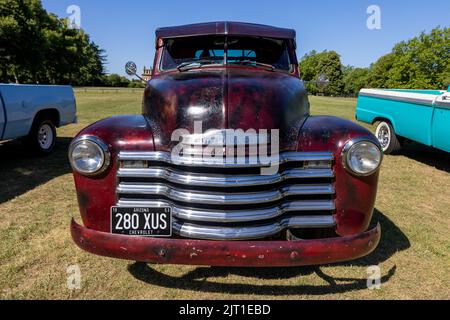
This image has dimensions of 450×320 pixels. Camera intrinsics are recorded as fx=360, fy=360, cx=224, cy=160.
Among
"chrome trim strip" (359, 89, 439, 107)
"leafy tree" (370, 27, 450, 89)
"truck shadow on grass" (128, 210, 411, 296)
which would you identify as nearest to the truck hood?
"truck shadow on grass" (128, 210, 411, 296)

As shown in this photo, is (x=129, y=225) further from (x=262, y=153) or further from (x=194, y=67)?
(x=194, y=67)

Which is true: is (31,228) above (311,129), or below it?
below

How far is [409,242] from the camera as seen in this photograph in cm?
371

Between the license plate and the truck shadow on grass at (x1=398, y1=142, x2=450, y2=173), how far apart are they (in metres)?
6.25

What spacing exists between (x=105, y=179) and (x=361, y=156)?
1855mm

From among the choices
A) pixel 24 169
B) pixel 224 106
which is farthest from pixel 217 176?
pixel 24 169

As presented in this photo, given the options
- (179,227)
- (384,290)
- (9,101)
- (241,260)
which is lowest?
(384,290)

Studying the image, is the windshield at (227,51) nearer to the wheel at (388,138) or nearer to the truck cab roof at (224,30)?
the truck cab roof at (224,30)

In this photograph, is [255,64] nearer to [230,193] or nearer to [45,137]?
[230,193]

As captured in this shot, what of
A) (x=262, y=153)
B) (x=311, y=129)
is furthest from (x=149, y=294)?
(x=311, y=129)

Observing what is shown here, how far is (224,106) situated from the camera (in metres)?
2.60

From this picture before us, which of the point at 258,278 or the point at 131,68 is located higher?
the point at 131,68

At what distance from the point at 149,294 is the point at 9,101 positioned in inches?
180
